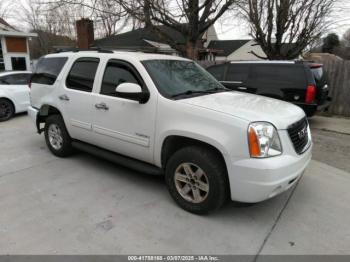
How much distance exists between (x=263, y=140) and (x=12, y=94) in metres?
8.41

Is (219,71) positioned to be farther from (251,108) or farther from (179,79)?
(251,108)

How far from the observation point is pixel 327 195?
3.82 metres

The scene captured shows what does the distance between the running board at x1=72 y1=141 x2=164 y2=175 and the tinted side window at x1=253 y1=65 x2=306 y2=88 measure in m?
4.72

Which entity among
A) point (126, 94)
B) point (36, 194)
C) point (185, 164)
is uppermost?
point (126, 94)

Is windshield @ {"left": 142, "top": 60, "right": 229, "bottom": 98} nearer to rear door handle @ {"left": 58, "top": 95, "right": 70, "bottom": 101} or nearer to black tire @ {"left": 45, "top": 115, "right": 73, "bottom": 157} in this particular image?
rear door handle @ {"left": 58, "top": 95, "right": 70, "bottom": 101}

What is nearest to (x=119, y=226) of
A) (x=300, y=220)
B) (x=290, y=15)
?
(x=300, y=220)

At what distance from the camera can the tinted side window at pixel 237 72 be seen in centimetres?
768

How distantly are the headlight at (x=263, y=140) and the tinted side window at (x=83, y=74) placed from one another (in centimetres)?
261

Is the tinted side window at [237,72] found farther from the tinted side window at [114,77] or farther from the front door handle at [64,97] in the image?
the front door handle at [64,97]

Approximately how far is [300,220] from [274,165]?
94 cm

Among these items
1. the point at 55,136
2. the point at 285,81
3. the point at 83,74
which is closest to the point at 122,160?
the point at 83,74

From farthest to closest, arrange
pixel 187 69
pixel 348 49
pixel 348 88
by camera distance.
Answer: pixel 348 49
pixel 348 88
pixel 187 69

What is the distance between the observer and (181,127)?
321 cm

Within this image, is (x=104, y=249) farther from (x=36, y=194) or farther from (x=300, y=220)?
(x=300, y=220)
